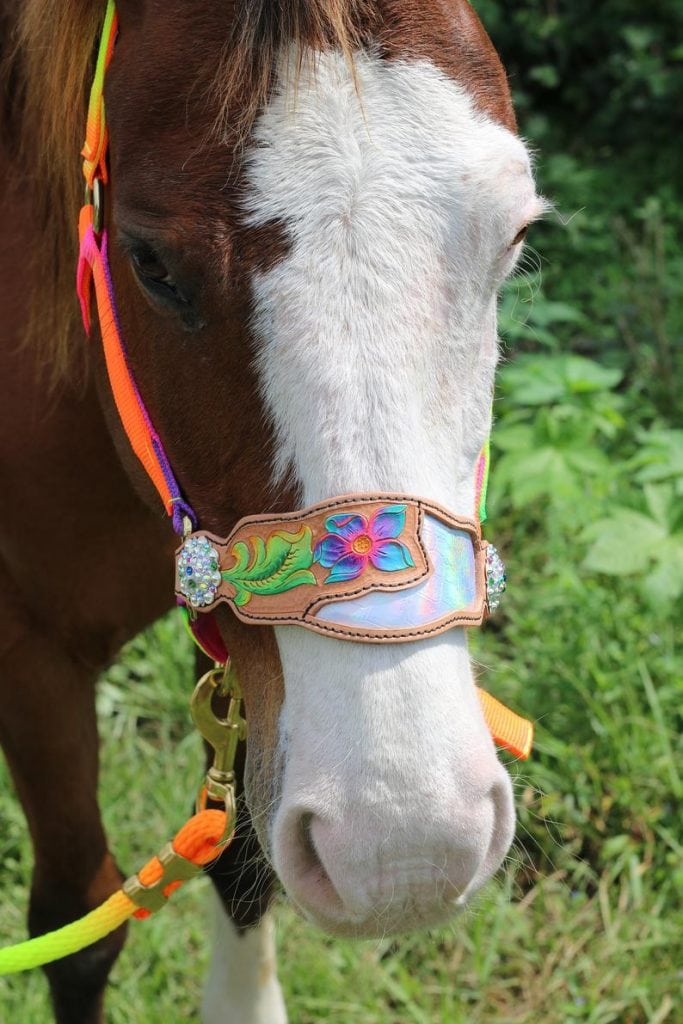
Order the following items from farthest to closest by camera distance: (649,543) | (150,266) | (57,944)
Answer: (649,543) → (57,944) → (150,266)

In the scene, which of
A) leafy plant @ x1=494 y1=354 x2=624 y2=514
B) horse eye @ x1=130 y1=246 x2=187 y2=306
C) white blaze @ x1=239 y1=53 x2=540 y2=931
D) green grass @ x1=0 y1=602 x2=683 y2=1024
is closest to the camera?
white blaze @ x1=239 y1=53 x2=540 y2=931

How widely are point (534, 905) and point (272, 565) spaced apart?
1533 mm

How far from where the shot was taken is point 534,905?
8.09ft

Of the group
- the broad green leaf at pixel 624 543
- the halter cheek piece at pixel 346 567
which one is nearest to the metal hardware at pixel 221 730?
the halter cheek piece at pixel 346 567

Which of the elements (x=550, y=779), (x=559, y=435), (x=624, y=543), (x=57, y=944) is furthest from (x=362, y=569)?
(x=559, y=435)

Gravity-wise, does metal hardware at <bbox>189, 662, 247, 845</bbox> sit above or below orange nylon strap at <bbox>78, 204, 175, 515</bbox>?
below

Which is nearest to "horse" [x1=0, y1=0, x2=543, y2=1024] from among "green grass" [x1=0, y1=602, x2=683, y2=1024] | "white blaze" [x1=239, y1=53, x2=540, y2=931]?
"white blaze" [x1=239, y1=53, x2=540, y2=931]

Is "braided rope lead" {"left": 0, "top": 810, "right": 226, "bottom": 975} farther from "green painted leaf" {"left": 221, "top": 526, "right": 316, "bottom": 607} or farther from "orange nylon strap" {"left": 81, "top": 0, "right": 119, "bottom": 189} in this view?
"orange nylon strap" {"left": 81, "top": 0, "right": 119, "bottom": 189}

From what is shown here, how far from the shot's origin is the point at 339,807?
1.13 metres

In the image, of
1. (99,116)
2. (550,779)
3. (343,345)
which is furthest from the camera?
(550,779)

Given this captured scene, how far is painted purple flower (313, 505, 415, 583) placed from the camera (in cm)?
116

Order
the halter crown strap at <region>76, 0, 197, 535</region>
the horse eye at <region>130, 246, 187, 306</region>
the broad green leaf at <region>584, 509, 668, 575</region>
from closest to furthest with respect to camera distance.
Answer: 1. the horse eye at <region>130, 246, 187, 306</region>
2. the halter crown strap at <region>76, 0, 197, 535</region>
3. the broad green leaf at <region>584, 509, 668, 575</region>

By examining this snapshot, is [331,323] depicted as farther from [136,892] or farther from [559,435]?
[559,435]

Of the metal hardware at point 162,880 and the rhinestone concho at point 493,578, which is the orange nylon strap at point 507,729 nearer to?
the rhinestone concho at point 493,578
